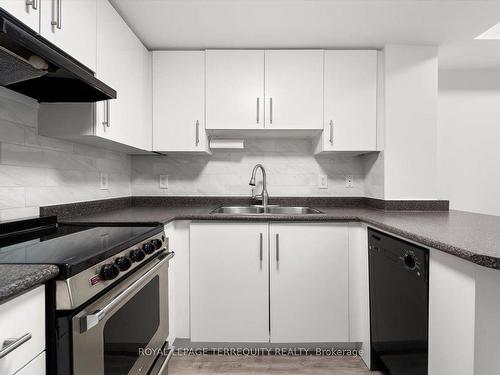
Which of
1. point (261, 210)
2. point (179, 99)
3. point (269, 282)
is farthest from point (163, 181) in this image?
point (269, 282)

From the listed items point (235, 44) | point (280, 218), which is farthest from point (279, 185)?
point (235, 44)

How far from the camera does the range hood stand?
85 centimetres

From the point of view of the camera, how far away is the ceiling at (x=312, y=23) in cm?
163

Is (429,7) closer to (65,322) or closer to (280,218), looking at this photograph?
(280,218)

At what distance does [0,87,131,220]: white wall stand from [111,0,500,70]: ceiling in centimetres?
81

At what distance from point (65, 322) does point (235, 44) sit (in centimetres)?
192

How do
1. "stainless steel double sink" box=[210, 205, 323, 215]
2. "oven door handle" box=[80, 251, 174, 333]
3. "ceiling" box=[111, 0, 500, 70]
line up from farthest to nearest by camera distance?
"stainless steel double sink" box=[210, 205, 323, 215], "ceiling" box=[111, 0, 500, 70], "oven door handle" box=[80, 251, 174, 333]

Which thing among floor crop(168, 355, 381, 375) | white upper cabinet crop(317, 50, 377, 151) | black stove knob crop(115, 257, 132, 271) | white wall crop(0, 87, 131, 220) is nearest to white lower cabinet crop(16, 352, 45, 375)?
black stove knob crop(115, 257, 132, 271)

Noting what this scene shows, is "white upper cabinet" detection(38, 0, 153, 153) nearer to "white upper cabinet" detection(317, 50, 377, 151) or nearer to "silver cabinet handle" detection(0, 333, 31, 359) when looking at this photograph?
"silver cabinet handle" detection(0, 333, 31, 359)

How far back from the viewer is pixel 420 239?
3.62ft

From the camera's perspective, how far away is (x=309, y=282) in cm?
183

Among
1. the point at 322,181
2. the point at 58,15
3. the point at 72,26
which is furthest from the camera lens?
the point at 322,181

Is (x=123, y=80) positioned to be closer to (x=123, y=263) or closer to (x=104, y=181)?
(x=104, y=181)

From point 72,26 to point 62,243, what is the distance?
91 centimetres
